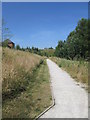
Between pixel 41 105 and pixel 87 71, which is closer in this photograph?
pixel 41 105

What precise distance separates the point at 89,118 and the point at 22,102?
2.35 metres

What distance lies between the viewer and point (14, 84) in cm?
601

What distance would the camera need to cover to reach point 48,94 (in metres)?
6.03

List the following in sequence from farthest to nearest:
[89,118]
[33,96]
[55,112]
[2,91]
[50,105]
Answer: [33,96] → [2,91] → [50,105] → [55,112] → [89,118]

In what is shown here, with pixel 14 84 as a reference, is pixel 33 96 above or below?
below

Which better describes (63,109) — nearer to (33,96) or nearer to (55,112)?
(55,112)

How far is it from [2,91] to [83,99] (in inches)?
118

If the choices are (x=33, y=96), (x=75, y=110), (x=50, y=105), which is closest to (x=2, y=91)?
(x=33, y=96)

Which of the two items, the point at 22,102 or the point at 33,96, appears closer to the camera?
the point at 22,102

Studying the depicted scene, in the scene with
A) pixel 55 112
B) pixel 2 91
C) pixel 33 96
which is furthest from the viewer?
pixel 33 96

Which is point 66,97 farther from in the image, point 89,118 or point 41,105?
point 89,118

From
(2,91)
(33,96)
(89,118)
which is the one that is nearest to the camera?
(89,118)

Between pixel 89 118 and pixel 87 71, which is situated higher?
pixel 87 71

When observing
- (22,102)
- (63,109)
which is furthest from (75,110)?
(22,102)
